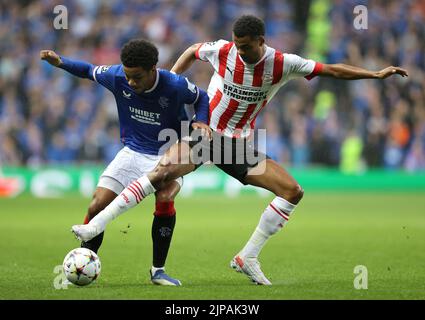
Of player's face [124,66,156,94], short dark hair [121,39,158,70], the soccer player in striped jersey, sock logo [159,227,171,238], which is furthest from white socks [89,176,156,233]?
short dark hair [121,39,158,70]

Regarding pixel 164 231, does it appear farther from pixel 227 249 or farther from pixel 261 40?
pixel 227 249

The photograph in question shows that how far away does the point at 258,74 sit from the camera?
7891 mm

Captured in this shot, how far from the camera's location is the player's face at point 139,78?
286 inches

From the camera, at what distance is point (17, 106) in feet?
64.8

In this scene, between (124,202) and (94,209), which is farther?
(94,209)

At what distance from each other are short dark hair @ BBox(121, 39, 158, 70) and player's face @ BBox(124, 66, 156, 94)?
0.14 ft

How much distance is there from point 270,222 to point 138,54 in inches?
80.3

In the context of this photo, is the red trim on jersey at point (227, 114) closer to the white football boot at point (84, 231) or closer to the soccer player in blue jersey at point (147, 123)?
the soccer player in blue jersey at point (147, 123)

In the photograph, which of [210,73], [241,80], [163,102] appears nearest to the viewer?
[163,102]

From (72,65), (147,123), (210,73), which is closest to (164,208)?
(147,123)

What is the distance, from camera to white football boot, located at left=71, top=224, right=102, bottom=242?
6801 millimetres

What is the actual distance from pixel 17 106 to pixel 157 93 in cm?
1285

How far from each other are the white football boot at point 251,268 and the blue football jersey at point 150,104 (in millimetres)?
1272
